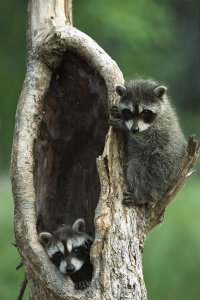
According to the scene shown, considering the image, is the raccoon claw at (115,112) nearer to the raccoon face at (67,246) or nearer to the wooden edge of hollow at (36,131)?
the wooden edge of hollow at (36,131)

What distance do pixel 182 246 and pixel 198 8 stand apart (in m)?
8.73

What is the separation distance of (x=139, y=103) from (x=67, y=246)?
140cm

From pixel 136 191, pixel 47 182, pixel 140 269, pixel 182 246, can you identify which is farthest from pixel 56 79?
pixel 182 246

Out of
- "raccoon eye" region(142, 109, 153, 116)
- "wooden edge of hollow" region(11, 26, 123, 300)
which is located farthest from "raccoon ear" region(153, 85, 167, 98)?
"wooden edge of hollow" region(11, 26, 123, 300)

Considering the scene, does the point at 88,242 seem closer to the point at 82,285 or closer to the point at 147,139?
the point at 82,285

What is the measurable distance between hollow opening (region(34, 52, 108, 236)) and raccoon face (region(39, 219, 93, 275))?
0.41 m

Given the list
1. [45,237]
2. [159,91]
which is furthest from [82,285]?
[159,91]

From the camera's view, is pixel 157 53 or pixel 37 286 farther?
pixel 157 53

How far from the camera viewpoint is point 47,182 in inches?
365

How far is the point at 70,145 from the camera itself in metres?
9.45

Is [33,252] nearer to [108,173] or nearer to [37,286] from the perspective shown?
[37,286]

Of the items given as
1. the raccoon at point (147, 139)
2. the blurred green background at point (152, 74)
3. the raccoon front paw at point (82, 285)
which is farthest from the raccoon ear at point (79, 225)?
the blurred green background at point (152, 74)

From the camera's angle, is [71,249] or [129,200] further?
[71,249]

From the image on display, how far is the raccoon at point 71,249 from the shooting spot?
852 centimetres
